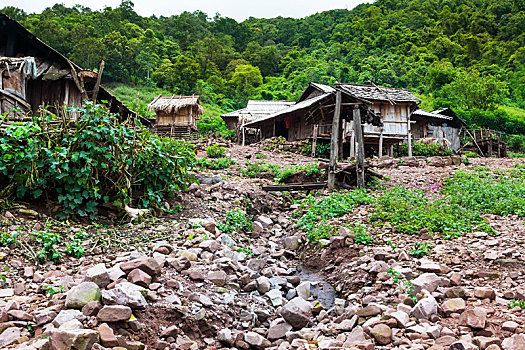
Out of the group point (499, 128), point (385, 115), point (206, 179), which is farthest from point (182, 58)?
point (206, 179)

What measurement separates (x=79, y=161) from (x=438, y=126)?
27728 millimetres

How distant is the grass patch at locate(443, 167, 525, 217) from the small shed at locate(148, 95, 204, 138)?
19342mm

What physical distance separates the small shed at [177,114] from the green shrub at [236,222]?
19.0m

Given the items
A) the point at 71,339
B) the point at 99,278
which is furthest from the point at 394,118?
the point at 71,339

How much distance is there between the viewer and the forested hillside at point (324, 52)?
3897 centimetres

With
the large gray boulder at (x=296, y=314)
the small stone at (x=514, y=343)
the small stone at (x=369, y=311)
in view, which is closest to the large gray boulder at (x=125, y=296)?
the large gray boulder at (x=296, y=314)

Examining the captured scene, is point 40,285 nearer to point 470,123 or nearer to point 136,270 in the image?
point 136,270

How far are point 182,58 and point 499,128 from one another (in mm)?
32936

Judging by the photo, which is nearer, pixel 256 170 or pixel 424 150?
pixel 256 170

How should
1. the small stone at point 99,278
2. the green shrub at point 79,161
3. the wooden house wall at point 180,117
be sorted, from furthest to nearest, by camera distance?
the wooden house wall at point 180,117, the green shrub at point 79,161, the small stone at point 99,278

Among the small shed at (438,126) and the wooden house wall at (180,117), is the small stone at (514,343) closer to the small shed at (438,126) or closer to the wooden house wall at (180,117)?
the small shed at (438,126)

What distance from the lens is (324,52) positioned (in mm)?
56031

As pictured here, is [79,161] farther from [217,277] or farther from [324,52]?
[324,52]

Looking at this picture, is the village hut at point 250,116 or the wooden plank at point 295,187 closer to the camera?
the wooden plank at point 295,187
